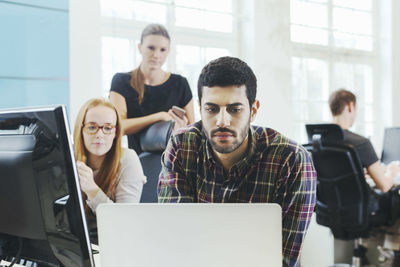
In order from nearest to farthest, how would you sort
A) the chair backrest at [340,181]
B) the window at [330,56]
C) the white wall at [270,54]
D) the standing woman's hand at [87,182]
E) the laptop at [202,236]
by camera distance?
the laptop at [202,236] → the standing woman's hand at [87,182] → the chair backrest at [340,181] → the white wall at [270,54] → the window at [330,56]

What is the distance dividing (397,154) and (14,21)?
9.88 ft

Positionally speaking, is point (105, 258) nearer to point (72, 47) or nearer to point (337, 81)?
point (72, 47)

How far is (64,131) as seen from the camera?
819mm

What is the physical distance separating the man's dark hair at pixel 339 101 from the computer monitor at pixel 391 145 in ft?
1.87

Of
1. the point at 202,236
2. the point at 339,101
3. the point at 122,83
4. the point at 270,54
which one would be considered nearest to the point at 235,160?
the point at 202,236

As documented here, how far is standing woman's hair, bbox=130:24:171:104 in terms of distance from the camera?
8.08 feet

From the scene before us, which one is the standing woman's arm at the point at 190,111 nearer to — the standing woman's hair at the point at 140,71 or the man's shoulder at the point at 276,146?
the standing woman's hair at the point at 140,71

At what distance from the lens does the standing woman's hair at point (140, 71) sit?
2.46 m

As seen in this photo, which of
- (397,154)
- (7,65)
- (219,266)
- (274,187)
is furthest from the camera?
(397,154)

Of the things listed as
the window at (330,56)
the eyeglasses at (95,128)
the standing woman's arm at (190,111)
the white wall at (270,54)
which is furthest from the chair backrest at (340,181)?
the eyeglasses at (95,128)

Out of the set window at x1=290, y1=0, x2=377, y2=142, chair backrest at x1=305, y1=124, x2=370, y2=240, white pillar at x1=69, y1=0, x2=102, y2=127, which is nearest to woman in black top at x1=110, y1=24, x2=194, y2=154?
white pillar at x1=69, y1=0, x2=102, y2=127

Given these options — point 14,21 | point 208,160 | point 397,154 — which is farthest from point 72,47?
point 397,154

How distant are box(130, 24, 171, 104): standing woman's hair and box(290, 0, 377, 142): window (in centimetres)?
125

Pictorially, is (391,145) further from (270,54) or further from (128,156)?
(128,156)
